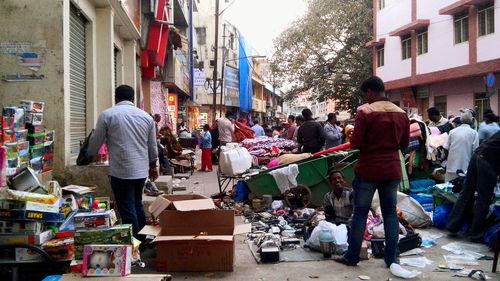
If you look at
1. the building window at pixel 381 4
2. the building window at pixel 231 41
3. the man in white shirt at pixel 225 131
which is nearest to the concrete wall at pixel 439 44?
the building window at pixel 381 4

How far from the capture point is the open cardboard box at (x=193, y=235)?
16.4 ft

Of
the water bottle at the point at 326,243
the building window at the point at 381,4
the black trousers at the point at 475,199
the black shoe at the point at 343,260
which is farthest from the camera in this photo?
the building window at the point at 381,4

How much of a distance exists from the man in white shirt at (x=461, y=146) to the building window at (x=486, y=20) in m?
11.8

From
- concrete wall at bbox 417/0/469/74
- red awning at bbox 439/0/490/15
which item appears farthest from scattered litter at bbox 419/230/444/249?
concrete wall at bbox 417/0/469/74

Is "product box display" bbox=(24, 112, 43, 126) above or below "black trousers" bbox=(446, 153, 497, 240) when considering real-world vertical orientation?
above

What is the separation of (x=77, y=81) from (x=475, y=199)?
618 cm

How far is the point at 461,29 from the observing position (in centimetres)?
2078

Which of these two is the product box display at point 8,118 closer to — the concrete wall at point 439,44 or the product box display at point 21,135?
the product box display at point 21,135

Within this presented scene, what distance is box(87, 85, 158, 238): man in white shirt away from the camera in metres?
5.31

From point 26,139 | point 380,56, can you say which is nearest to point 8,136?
point 26,139

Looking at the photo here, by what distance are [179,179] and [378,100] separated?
894 cm

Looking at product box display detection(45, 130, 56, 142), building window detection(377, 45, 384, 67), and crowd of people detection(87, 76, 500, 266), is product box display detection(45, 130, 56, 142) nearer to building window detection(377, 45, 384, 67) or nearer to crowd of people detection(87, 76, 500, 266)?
crowd of people detection(87, 76, 500, 266)

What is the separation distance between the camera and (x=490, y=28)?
18.7m

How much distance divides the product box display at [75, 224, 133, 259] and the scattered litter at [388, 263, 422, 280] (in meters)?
2.54
